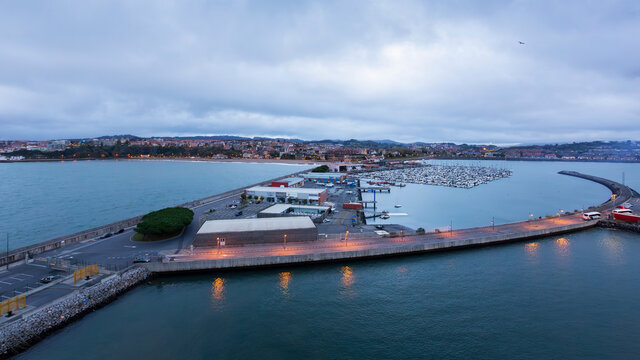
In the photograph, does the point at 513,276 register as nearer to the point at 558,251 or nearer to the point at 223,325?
the point at 558,251

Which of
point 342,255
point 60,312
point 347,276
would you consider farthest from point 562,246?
point 60,312

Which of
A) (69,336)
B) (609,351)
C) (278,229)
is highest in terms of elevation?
(278,229)

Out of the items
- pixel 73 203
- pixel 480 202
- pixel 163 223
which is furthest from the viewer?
pixel 480 202

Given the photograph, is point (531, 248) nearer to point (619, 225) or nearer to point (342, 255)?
point (619, 225)

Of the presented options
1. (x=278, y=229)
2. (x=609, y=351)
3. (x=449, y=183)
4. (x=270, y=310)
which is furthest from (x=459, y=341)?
(x=449, y=183)

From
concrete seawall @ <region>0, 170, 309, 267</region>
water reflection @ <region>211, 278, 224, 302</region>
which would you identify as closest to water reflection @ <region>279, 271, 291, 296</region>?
water reflection @ <region>211, 278, 224, 302</region>

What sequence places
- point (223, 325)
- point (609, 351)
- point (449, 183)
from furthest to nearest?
1. point (449, 183)
2. point (223, 325)
3. point (609, 351)
